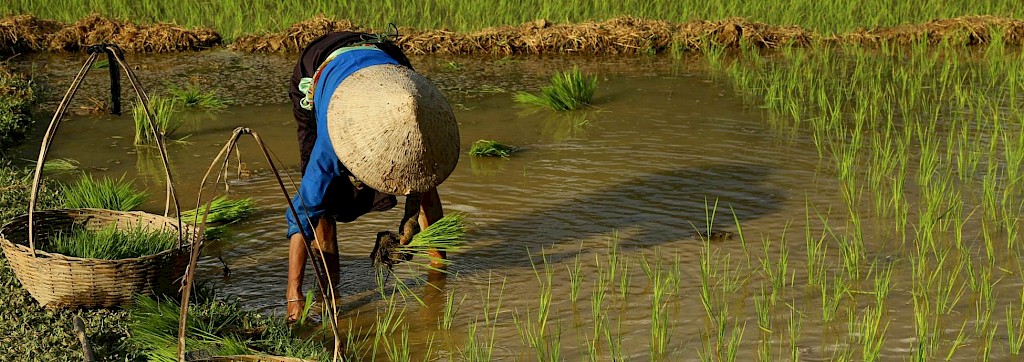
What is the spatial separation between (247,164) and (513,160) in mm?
1218

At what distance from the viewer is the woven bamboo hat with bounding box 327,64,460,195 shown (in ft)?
9.71

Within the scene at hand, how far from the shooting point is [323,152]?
10.7 feet

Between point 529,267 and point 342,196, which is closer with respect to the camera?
point 342,196

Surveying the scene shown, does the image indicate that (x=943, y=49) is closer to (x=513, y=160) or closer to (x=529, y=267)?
(x=513, y=160)

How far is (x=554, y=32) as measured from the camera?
7.95m

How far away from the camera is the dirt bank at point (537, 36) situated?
7898 mm

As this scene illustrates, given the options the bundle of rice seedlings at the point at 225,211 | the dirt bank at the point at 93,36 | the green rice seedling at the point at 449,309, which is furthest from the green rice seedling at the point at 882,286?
the dirt bank at the point at 93,36

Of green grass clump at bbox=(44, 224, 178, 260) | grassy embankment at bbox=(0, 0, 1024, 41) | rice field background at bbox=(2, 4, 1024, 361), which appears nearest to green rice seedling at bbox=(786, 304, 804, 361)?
rice field background at bbox=(2, 4, 1024, 361)

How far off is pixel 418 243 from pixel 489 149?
6.19 feet

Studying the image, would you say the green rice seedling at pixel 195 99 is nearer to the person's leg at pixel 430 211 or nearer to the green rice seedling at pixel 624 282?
the person's leg at pixel 430 211

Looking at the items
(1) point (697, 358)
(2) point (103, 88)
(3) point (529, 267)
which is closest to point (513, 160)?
(3) point (529, 267)

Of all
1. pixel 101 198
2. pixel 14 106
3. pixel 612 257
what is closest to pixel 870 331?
pixel 612 257

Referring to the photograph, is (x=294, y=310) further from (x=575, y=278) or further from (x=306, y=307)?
(x=575, y=278)

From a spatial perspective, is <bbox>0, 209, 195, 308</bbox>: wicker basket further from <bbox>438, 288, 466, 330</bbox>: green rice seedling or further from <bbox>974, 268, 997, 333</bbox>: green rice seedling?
<bbox>974, 268, 997, 333</bbox>: green rice seedling
